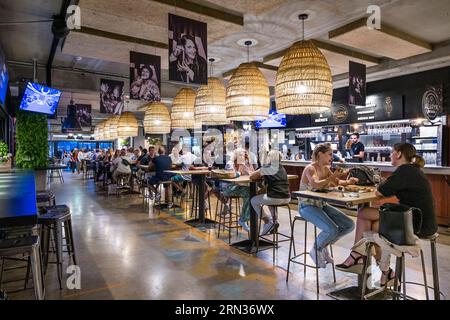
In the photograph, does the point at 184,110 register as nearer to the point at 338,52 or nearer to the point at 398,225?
the point at 338,52

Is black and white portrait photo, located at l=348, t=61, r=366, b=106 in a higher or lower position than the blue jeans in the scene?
higher

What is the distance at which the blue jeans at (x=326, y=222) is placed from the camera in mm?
3393

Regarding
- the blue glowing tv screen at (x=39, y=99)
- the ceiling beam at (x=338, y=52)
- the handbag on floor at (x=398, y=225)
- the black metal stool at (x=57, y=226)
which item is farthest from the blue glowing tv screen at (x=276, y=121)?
the handbag on floor at (x=398, y=225)

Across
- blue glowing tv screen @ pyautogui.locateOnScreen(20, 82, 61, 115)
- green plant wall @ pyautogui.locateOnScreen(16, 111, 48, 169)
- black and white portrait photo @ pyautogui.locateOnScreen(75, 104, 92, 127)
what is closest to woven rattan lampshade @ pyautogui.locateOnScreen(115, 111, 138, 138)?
blue glowing tv screen @ pyautogui.locateOnScreen(20, 82, 61, 115)

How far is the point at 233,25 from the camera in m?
5.01

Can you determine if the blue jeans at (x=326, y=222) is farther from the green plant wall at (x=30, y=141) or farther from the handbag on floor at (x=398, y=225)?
the green plant wall at (x=30, y=141)

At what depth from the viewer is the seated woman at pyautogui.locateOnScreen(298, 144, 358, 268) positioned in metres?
3.42

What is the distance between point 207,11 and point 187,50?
2.68 feet

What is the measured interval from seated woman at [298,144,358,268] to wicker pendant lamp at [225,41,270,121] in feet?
3.98

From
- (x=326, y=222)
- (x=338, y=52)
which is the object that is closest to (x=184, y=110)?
(x=338, y=52)

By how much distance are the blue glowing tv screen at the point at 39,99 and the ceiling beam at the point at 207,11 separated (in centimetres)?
465

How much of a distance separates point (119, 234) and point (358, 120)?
772cm

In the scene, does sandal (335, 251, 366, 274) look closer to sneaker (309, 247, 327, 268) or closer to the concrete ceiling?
sneaker (309, 247, 327, 268)

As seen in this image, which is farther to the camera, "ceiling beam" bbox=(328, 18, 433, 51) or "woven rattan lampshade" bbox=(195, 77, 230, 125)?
"woven rattan lampshade" bbox=(195, 77, 230, 125)
